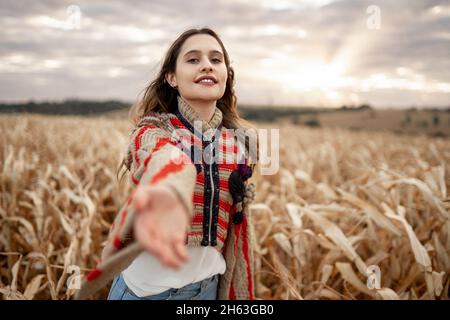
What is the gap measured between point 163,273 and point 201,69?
2.82 feet

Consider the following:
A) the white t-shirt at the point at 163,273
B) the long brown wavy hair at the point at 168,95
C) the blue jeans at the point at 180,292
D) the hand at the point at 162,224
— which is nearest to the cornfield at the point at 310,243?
the blue jeans at the point at 180,292

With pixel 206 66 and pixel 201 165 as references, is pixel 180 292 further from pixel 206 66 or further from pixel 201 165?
pixel 206 66

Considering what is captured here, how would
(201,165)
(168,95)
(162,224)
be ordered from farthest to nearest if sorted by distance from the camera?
(168,95), (201,165), (162,224)

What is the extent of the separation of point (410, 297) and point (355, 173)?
348 centimetres

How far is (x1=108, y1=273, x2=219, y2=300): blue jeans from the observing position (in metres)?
1.42

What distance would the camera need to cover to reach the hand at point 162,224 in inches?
21.9

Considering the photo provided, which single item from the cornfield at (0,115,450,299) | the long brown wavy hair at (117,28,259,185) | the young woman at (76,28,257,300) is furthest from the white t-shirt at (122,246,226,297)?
the cornfield at (0,115,450,299)

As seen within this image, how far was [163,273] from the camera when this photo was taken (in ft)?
4.47

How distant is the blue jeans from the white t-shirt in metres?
0.03

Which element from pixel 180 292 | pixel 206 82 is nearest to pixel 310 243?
pixel 180 292

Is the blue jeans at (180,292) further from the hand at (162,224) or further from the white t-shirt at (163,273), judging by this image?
the hand at (162,224)

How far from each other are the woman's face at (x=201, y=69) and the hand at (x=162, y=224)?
83 centimetres
